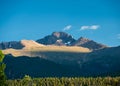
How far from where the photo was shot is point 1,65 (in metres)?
50.7

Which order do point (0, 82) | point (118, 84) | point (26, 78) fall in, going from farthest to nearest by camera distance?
point (26, 78) < point (118, 84) < point (0, 82)

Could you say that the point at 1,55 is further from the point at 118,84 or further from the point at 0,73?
the point at 118,84

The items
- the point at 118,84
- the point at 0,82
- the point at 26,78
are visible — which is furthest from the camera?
the point at 26,78

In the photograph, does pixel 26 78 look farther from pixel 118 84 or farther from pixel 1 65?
pixel 1 65

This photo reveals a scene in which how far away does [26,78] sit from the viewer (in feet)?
577

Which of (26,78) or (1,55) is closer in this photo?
(1,55)

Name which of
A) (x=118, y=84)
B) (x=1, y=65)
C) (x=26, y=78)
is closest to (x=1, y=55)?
(x=1, y=65)

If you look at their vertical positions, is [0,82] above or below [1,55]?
below

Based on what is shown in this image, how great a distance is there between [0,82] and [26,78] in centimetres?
12674

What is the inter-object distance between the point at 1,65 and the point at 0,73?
3.64ft

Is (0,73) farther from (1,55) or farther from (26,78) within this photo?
(26,78)

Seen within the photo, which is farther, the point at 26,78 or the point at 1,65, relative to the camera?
the point at 26,78

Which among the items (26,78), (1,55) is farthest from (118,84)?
(1,55)

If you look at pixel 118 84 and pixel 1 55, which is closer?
pixel 1 55
